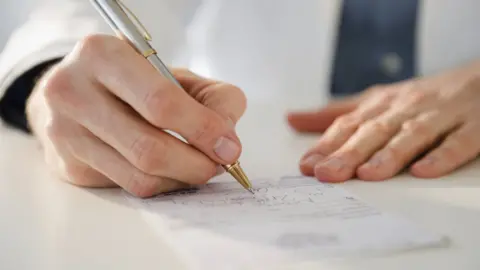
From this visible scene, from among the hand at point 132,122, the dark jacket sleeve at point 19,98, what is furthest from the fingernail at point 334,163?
the dark jacket sleeve at point 19,98

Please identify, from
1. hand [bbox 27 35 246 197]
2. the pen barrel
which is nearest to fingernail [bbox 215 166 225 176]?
hand [bbox 27 35 246 197]

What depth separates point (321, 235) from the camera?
1.09 ft

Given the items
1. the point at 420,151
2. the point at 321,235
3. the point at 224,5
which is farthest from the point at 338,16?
the point at 321,235

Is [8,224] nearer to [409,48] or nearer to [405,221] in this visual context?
[405,221]

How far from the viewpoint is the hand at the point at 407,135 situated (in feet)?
1.64

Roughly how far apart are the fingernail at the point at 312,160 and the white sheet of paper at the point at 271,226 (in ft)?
0.18

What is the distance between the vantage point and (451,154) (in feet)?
Answer: 1.72

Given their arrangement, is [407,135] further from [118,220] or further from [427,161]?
[118,220]

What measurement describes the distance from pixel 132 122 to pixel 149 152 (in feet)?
0.09

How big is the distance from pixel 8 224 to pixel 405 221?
269mm

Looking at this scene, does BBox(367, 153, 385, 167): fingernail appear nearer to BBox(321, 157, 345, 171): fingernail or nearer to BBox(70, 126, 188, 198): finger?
BBox(321, 157, 345, 171): fingernail

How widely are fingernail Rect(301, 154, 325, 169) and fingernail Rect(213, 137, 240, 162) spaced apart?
0.11 meters

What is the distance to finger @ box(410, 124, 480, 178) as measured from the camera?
0.50 m

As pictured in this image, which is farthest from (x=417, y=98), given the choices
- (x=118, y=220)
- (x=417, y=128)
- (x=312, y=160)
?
(x=118, y=220)
